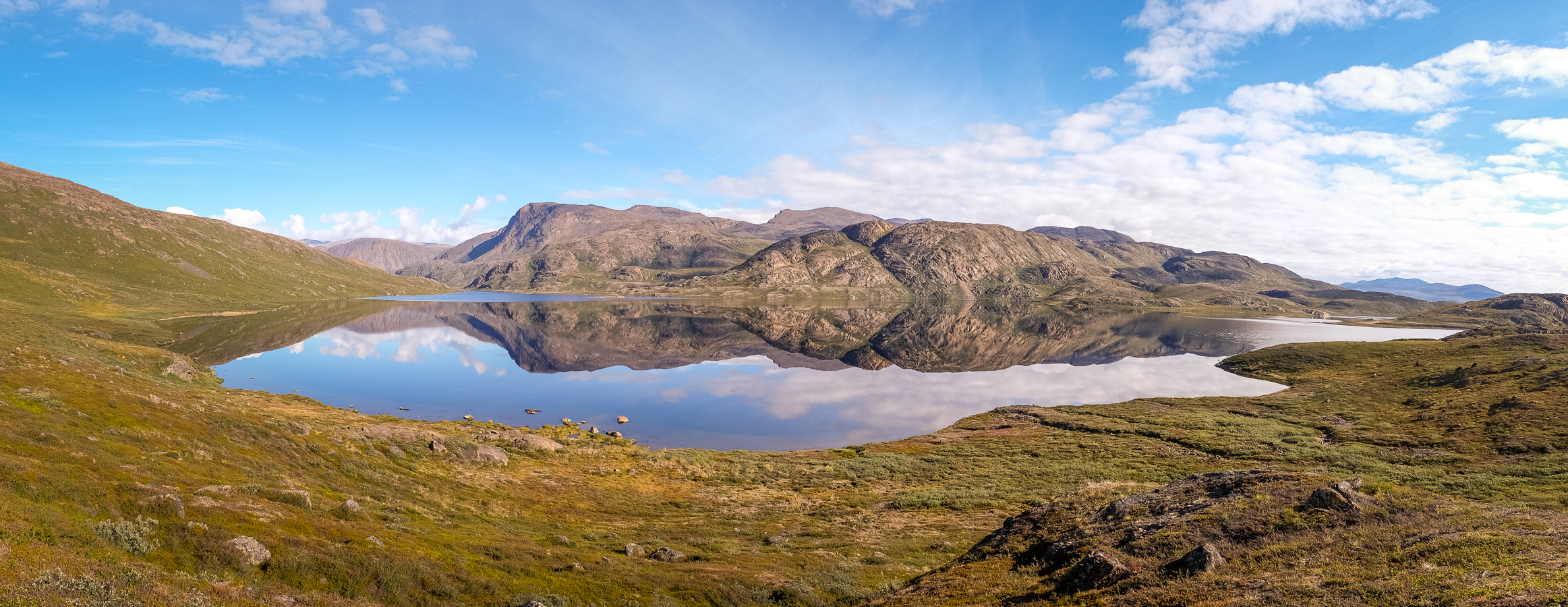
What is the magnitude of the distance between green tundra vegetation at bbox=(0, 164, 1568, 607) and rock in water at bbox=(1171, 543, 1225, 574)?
344mm

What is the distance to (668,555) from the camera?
2641 centimetres

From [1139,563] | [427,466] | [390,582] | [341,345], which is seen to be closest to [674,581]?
[390,582]

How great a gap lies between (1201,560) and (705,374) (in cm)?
9500

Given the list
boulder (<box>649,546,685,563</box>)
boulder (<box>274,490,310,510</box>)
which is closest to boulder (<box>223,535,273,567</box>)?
boulder (<box>274,490,310,510</box>)

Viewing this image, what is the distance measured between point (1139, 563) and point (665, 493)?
3186 cm

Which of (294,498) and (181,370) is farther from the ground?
(181,370)

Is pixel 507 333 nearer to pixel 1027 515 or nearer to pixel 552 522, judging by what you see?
pixel 552 522

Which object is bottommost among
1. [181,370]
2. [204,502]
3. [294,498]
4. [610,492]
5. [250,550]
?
[610,492]

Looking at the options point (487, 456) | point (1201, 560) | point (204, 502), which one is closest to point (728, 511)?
point (487, 456)

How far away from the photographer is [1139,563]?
1820 centimetres

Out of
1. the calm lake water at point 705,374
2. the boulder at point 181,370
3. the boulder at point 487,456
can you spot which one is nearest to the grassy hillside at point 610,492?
the boulder at point 487,456

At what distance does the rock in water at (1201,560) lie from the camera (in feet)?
54.2

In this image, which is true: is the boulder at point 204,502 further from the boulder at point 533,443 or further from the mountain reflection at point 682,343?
the mountain reflection at point 682,343

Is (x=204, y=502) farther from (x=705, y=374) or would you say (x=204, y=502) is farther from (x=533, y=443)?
(x=705, y=374)
